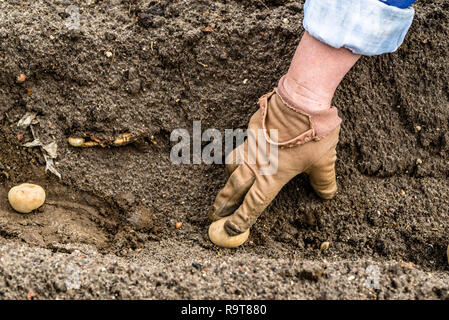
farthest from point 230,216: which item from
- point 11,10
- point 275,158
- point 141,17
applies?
point 11,10

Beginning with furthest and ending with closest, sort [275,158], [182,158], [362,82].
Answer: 1. [182,158]
2. [362,82]
3. [275,158]

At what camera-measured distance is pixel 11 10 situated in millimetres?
2219

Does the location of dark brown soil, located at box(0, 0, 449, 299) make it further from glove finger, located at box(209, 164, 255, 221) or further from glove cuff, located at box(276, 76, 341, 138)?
glove cuff, located at box(276, 76, 341, 138)

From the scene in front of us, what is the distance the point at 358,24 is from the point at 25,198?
5.33 ft

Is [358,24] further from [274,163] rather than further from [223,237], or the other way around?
[223,237]

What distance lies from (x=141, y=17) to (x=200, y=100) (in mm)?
507

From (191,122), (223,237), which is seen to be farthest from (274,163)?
(191,122)

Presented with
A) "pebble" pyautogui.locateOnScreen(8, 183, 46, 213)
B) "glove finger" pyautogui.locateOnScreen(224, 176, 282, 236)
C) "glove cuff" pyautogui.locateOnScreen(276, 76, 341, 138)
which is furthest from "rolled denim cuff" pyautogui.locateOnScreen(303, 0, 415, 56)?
"pebble" pyautogui.locateOnScreen(8, 183, 46, 213)

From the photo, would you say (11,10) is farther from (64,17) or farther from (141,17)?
(141,17)

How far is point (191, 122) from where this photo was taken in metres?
2.24

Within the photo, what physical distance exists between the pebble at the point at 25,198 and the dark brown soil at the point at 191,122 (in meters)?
0.07

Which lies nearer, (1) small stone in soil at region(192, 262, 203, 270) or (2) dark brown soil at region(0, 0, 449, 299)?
(1) small stone in soil at region(192, 262, 203, 270)

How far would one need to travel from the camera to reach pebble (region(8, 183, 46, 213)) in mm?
2031

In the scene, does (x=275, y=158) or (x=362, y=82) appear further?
(x=362, y=82)
